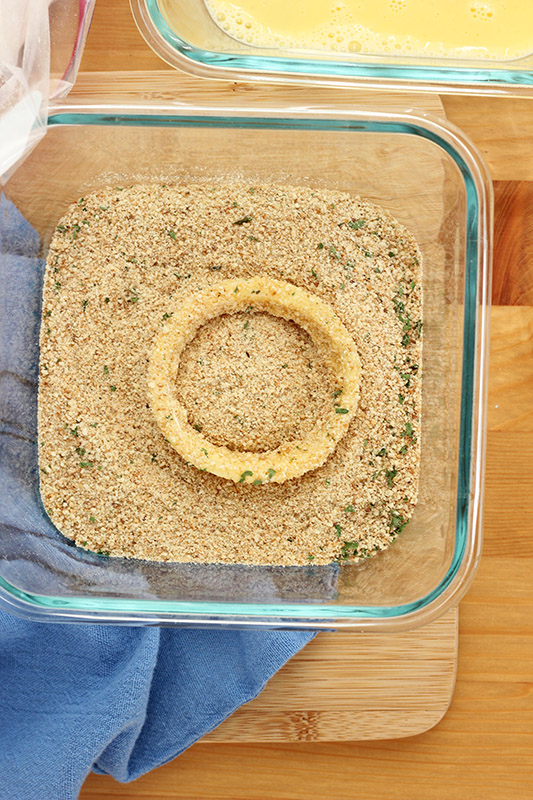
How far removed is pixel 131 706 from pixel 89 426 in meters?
0.41

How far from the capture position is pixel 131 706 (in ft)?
3.62

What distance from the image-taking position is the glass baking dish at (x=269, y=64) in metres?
1.16

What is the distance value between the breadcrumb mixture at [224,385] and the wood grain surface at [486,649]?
17 centimetres

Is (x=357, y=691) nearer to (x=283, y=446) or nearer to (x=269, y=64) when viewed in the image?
(x=283, y=446)

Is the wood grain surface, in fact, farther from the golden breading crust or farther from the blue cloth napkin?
the golden breading crust

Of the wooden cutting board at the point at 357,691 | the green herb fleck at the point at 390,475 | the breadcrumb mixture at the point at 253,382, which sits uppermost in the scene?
the breadcrumb mixture at the point at 253,382

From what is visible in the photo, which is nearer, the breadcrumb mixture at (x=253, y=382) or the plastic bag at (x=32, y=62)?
the plastic bag at (x=32, y=62)

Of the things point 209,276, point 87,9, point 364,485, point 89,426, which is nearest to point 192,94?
point 87,9

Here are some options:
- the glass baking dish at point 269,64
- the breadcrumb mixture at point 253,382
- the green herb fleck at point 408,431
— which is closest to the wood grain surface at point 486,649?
the glass baking dish at point 269,64

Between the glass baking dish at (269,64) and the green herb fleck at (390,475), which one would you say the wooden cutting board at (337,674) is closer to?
the glass baking dish at (269,64)

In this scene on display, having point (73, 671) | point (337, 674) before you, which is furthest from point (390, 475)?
point (73, 671)

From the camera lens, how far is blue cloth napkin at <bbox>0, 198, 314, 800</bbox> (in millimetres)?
1104

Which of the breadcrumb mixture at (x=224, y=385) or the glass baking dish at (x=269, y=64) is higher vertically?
→ the glass baking dish at (x=269, y=64)

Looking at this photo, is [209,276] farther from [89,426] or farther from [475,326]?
[475,326]
